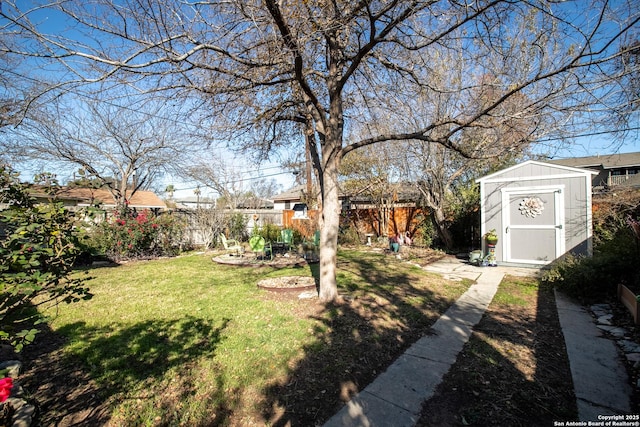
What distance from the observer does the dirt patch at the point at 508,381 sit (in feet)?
7.38

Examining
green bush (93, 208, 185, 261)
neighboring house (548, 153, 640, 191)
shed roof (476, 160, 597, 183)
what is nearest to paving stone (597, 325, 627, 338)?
shed roof (476, 160, 597, 183)

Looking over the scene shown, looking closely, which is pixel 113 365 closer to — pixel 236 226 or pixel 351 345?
pixel 351 345

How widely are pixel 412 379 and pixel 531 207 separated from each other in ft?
24.4

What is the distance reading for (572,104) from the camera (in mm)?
3473

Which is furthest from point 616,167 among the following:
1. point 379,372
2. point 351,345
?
point 379,372

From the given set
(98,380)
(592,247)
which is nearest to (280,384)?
(98,380)

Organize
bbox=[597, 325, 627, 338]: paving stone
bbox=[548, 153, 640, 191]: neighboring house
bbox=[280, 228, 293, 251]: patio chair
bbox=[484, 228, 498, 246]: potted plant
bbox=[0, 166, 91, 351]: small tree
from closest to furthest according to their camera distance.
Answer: bbox=[0, 166, 91, 351]: small tree, bbox=[597, 325, 627, 338]: paving stone, bbox=[484, 228, 498, 246]: potted plant, bbox=[280, 228, 293, 251]: patio chair, bbox=[548, 153, 640, 191]: neighboring house

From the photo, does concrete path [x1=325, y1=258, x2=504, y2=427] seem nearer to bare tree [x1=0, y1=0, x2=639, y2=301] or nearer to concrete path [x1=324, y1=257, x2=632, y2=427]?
concrete path [x1=324, y1=257, x2=632, y2=427]

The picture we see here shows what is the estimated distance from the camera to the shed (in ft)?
24.1

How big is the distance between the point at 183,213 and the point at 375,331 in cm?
1124

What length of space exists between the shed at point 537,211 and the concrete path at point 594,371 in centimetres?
420

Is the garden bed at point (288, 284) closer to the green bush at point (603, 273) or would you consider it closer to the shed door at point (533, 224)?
the green bush at point (603, 273)

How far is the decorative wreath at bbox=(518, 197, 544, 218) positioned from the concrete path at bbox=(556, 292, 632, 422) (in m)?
4.49

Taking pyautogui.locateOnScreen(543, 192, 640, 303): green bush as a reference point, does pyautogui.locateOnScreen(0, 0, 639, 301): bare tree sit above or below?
above
